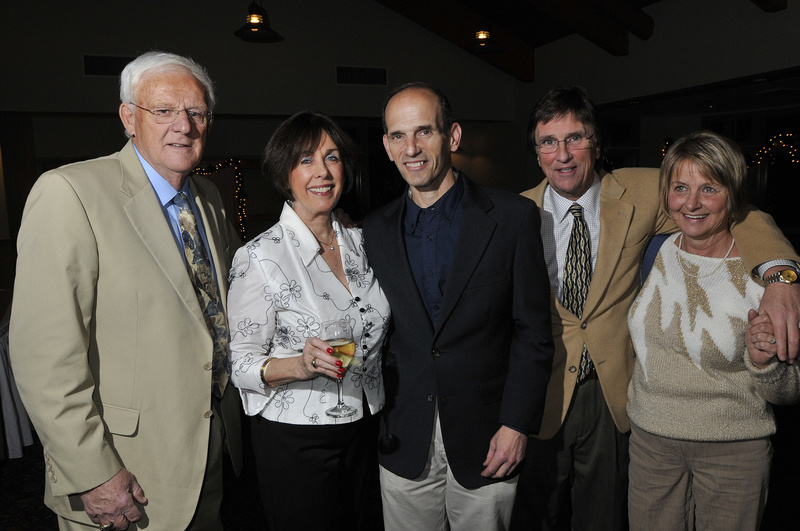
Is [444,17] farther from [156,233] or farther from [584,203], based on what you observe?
[156,233]

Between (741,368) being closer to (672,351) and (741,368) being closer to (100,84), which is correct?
(672,351)

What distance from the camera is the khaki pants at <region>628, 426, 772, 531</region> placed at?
1.71 meters

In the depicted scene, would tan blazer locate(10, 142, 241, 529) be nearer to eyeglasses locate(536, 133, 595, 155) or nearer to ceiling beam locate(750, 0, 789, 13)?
eyeglasses locate(536, 133, 595, 155)

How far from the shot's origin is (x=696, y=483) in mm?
1797

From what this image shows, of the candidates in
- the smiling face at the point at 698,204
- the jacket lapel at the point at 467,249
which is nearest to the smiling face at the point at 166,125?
the jacket lapel at the point at 467,249

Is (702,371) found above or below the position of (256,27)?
below

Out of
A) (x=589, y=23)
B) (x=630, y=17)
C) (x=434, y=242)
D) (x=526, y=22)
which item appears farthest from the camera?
(x=526, y=22)

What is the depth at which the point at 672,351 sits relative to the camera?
5.85 ft

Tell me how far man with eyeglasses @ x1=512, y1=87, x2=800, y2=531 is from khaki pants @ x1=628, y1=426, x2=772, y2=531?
0.66 ft

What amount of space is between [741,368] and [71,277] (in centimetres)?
193

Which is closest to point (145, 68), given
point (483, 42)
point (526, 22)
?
point (483, 42)

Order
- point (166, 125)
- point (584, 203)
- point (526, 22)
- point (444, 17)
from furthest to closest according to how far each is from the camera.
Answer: point (444, 17), point (526, 22), point (584, 203), point (166, 125)

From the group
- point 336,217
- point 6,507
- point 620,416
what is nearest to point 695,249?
point 620,416

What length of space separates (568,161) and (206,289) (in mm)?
1327
